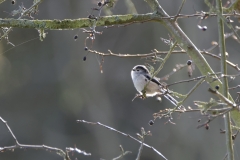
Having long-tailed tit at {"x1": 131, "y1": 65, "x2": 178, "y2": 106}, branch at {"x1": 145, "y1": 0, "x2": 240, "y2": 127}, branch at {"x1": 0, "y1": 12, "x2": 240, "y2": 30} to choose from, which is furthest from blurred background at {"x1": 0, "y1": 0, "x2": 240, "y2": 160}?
branch at {"x1": 0, "y1": 12, "x2": 240, "y2": 30}

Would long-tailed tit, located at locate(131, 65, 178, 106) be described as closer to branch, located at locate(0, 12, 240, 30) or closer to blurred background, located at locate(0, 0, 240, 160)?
branch, located at locate(0, 12, 240, 30)

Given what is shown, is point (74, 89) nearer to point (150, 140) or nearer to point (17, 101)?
point (17, 101)

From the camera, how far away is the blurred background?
47.7 ft

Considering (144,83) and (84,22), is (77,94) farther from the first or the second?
(84,22)

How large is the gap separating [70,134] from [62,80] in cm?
172

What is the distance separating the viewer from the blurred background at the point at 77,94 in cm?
1454

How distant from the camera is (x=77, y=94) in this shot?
50.4 feet

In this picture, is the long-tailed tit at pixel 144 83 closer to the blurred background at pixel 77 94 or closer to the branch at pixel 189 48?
the branch at pixel 189 48

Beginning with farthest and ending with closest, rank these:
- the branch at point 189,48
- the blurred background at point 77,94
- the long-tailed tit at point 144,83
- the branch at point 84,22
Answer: the blurred background at point 77,94 → the long-tailed tit at point 144,83 → the branch at point 189,48 → the branch at point 84,22

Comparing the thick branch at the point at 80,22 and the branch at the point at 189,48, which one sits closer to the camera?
the thick branch at the point at 80,22

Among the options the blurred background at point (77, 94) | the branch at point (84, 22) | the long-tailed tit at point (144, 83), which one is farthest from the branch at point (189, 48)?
the blurred background at point (77, 94)

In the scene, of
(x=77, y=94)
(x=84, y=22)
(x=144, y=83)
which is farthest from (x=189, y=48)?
(x=77, y=94)

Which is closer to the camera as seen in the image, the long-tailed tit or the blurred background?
the long-tailed tit

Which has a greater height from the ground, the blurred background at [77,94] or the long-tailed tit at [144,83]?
the blurred background at [77,94]
